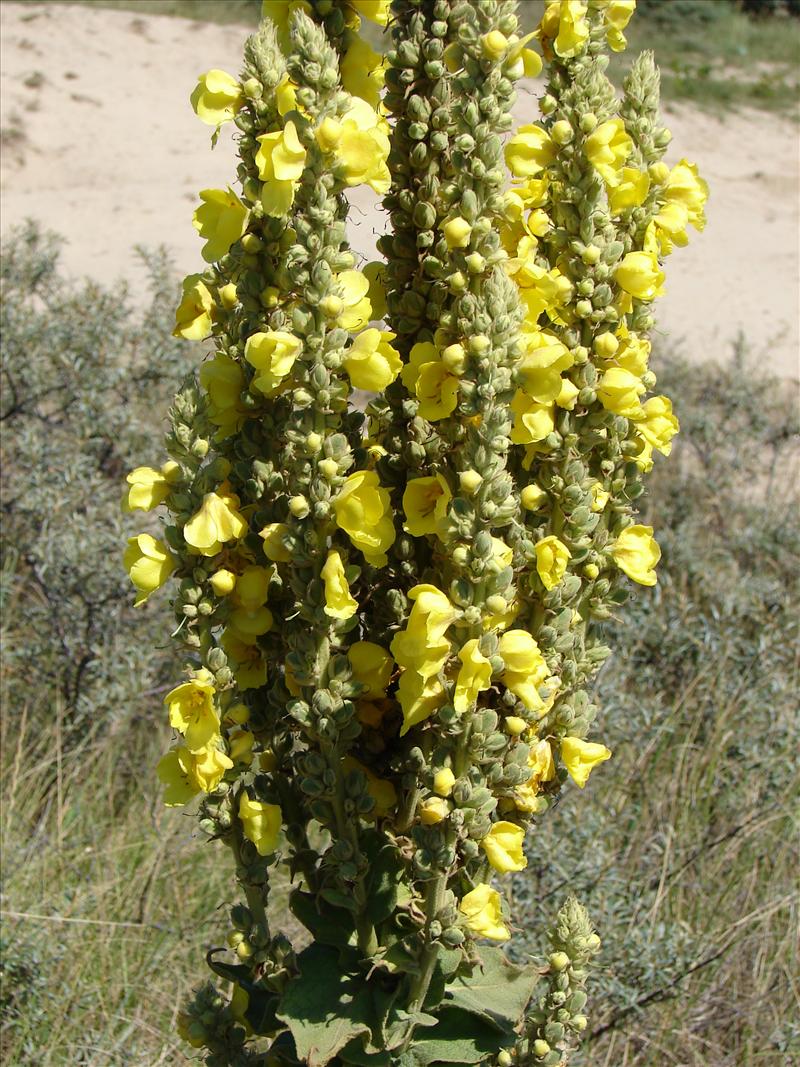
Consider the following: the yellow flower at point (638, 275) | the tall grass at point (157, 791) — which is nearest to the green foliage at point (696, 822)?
the tall grass at point (157, 791)

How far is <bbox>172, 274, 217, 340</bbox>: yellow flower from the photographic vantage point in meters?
1.46

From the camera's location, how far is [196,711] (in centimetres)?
143

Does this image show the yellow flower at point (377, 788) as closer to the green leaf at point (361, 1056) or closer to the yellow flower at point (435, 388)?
the green leaf at point (361, 1056)

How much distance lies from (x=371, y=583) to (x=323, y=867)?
0.41 metres

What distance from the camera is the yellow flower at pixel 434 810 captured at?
4.45 feet

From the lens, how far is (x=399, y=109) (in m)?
1.37

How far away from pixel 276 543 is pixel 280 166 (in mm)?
423

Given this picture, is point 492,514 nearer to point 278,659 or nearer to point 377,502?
point 377,502

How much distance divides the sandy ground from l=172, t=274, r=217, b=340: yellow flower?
19.3ft

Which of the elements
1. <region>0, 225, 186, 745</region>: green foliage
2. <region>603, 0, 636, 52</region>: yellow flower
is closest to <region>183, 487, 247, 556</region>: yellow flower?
<region>603, 0, 636, 52</region>: yellow flower

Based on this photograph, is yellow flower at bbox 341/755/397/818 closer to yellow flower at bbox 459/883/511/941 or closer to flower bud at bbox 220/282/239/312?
yellow flower at bbox 459/883/511/941

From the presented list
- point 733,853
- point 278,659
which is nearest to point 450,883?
point 278,659

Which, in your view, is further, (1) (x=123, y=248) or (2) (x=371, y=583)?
(1) (x=123, y=248)

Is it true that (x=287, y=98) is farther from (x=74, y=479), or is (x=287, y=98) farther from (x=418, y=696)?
(x=74, y=479)
